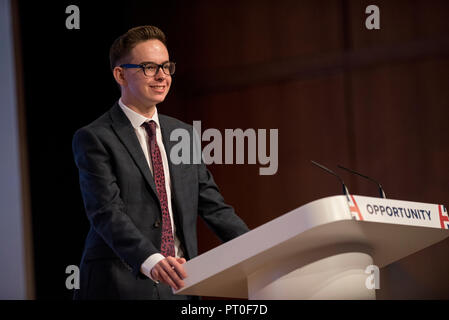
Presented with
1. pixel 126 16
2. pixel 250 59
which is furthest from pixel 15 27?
pixel 250 59

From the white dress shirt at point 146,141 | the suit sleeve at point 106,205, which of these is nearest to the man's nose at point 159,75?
the white dress shirt at point 146,141

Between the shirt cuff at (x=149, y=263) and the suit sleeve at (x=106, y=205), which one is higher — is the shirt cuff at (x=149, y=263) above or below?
below

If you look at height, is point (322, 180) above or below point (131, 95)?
below

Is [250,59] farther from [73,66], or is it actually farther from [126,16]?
[73,66]

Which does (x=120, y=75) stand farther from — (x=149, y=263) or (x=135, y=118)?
(x=149, y=263)

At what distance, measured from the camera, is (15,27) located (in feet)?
11.3

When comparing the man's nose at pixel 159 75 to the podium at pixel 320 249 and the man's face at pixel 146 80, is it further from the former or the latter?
the podium at pixel 320 249

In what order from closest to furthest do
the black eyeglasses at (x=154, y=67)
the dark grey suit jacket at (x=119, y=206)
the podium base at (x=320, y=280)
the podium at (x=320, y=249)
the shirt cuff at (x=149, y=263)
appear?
the podium at (x=320, y=249), the podium base at (x=320, y=280), the shirt cuff at (x=149, y=263), the dark grey suit jacket at (x=119, y=206), the black eyeglasses at (x=154, y=67)

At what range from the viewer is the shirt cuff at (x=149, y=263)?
65.6 inches

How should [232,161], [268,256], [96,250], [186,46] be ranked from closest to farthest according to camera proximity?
[268,256], [96,250], [232,161], [186,46]

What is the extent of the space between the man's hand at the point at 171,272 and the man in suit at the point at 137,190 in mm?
142

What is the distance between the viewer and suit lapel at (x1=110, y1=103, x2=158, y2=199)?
1.96 metres

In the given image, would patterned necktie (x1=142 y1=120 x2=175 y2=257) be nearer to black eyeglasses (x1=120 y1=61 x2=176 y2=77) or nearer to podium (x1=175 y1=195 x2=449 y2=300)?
black eyeglasses (x1=120 y1=61 x2=176 y2=77)

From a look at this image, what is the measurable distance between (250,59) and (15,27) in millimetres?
1323
